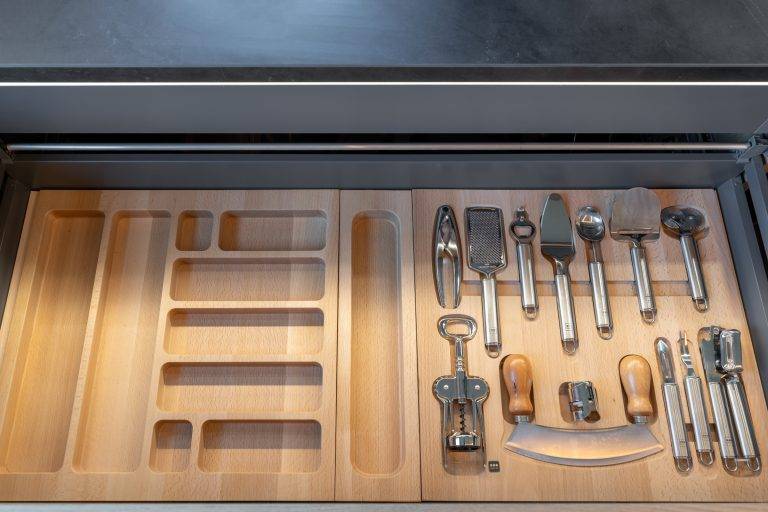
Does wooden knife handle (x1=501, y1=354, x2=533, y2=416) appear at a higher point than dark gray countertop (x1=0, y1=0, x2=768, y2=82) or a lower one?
lower

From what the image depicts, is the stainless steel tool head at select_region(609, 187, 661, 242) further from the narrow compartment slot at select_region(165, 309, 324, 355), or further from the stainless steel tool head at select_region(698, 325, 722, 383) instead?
the narrow compartment slot at select_region(165, 309, 324, 355)

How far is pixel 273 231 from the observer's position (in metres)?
1.19

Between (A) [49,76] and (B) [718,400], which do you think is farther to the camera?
(B) [718,400]

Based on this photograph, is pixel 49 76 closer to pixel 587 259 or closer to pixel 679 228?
pixel 587 259

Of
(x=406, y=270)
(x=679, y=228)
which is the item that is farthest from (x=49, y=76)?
(x=679, y=228)

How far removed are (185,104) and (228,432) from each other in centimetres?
55

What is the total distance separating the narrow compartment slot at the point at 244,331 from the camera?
1077mm

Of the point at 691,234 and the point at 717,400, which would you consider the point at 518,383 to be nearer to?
the point at 717,400

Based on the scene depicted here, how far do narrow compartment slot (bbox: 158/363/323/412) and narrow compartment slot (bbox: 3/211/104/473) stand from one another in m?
0.18

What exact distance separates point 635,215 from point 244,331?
2.59 feet

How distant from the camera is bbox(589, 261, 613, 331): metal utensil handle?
1062mm

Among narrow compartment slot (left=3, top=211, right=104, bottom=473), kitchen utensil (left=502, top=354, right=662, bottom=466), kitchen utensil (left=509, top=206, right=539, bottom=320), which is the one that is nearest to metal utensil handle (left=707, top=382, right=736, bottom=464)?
kitchen utensil (left=502, top=354, right=662, bottom=466)

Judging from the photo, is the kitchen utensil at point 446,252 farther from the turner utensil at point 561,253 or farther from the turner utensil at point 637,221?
the turner utensil at point 637,221

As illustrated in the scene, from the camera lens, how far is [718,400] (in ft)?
3.27
